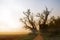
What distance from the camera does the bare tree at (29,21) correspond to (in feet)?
5.44

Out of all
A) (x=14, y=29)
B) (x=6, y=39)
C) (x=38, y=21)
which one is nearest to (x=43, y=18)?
(x=38, y=21)

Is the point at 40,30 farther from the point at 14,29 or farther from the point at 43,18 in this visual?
the point at 14,29

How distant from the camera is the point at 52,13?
5.57 ft

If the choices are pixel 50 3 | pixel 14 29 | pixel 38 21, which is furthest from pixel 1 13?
pixel 50 3

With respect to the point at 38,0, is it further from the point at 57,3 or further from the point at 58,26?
the point at 58,26

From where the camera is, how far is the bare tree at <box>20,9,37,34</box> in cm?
166

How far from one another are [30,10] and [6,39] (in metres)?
0.45

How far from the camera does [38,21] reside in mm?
1675

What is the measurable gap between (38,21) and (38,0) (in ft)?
0.86

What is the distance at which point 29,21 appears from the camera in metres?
1.67

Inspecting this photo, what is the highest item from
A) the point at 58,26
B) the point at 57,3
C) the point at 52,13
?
the point at 57,3

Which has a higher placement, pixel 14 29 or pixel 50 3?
pixel 50 3

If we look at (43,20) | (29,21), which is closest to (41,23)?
(43,20)

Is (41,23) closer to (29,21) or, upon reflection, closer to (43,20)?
(43,20)
